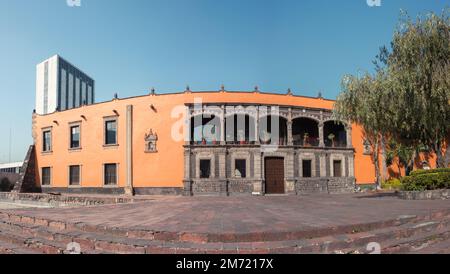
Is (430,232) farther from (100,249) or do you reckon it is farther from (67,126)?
(67,126)

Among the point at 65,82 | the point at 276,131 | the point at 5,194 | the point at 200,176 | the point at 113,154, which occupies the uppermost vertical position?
the point at 65,82

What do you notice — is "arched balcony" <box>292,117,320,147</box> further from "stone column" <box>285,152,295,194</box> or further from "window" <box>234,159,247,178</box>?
"window" <box>234,159,247,178</box>

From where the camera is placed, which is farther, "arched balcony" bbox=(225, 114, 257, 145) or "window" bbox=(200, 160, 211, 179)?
"arched balcony" bbox=(225, 114, 257, 145)

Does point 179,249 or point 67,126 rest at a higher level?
point 67,126

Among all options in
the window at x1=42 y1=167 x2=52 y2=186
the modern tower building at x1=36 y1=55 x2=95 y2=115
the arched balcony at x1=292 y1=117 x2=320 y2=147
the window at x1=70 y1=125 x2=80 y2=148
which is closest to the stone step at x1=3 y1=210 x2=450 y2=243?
the arched balcony at x1=292 y1=117 x2=320 y2=147

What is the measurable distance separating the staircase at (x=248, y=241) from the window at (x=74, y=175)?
73.6ft

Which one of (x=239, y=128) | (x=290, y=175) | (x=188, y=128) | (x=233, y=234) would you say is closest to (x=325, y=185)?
(x=290, y=175)

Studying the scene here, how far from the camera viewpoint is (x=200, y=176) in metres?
22.4

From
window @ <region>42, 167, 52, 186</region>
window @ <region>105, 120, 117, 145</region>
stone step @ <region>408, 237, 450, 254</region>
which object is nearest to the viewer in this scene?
stone step @ <region>408, 237, 450, 254</region>

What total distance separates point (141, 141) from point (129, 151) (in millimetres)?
1274

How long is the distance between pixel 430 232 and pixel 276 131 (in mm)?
18444

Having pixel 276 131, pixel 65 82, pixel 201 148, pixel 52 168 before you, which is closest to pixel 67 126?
pixel 52 168

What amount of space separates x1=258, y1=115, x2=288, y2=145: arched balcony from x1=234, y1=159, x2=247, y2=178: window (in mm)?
Answer: 2357

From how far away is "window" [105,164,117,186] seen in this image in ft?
84.4
